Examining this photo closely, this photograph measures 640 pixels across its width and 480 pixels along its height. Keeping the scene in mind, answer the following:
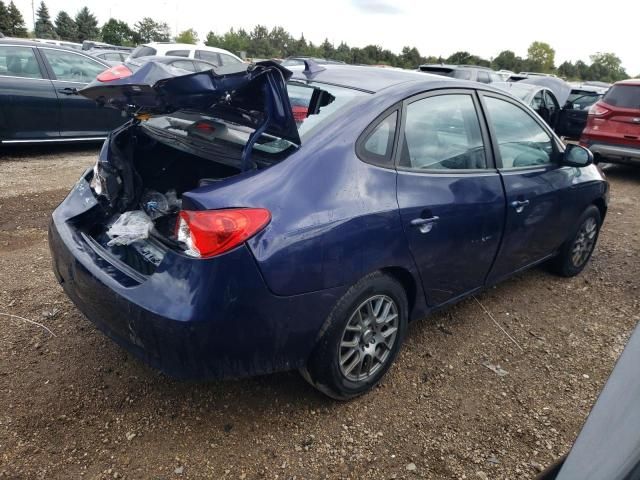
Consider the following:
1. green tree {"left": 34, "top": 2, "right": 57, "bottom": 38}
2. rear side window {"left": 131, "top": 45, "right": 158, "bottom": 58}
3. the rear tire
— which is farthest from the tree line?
the rear tire

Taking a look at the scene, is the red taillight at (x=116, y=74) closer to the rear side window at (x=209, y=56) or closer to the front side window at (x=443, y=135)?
the front side window at (x=443, y=135)

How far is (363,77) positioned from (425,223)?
0.91m

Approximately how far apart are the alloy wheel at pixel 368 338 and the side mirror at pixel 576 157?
6.24 feet

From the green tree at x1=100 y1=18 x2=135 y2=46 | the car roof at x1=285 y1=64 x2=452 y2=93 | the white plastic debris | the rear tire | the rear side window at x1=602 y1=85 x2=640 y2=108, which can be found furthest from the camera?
the green tree at x1=100 y1=18 x2=135 y2=46

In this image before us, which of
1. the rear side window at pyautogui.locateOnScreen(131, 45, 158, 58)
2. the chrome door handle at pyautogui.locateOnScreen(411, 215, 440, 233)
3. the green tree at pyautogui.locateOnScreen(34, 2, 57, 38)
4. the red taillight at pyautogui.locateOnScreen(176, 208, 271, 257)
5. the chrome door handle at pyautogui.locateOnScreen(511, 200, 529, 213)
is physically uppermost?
the red taillight at pyautogui.locateOnScreen(176, 208, 271, 257)

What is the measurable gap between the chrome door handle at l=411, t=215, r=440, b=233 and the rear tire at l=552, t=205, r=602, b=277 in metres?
2.03

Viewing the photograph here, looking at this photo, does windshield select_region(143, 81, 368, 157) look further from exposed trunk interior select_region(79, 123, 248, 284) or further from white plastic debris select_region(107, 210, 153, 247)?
white plastic debris select_region(107, 210, 153, 247)

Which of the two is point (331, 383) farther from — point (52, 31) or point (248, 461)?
point (52, 31)

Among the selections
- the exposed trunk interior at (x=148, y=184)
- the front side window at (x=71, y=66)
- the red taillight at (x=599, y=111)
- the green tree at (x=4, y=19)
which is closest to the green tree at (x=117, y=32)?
the green tree at (x=4, y=19)

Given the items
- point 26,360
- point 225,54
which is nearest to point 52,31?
point 225,54

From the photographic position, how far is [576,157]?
11.5 feet

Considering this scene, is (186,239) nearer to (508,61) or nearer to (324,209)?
(324,209)

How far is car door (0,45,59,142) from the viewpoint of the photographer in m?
6.63

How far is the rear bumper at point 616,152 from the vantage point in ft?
25.8
